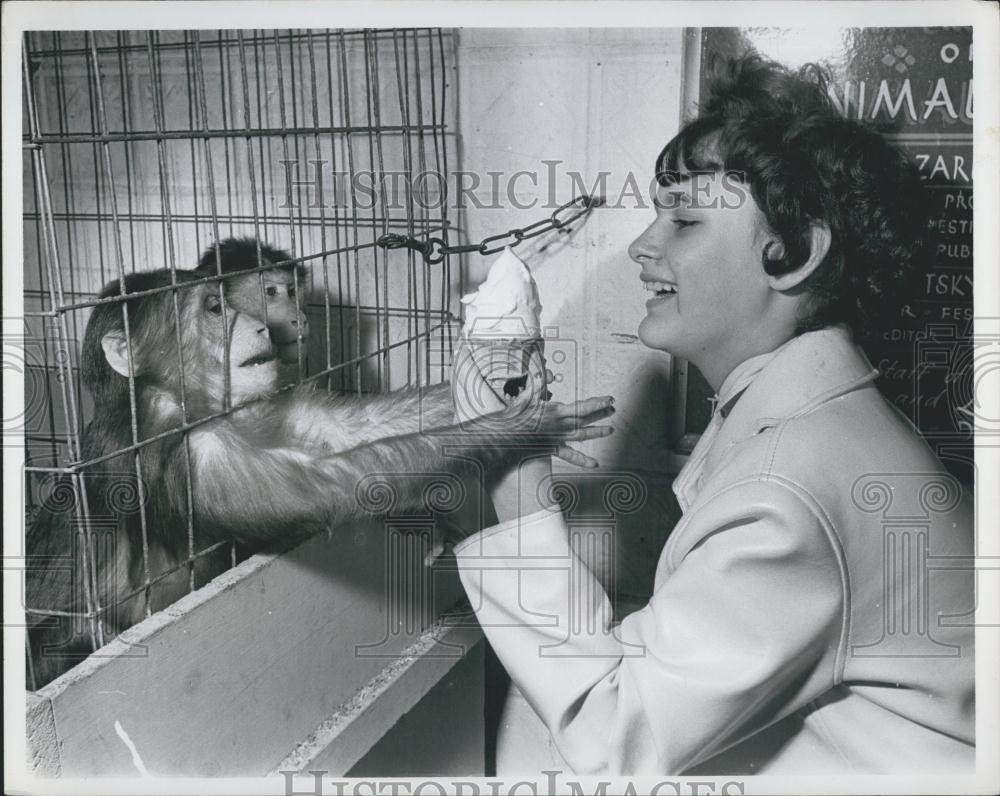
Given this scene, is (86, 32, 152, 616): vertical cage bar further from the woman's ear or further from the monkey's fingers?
the woman's ear

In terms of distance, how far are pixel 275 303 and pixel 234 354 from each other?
9.8 inches

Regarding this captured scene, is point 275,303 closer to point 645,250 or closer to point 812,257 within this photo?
point 645,250

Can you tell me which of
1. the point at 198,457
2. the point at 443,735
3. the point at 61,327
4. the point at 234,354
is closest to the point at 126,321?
the point at 61,327

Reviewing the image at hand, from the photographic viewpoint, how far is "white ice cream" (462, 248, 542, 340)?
47.0 inches

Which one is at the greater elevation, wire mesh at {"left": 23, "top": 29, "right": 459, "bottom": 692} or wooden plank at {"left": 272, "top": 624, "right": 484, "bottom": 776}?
wire mesh at {"left": 23, "top": 29, "right": 459, "bottom": 692}

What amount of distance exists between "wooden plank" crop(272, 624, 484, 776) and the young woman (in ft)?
1.36

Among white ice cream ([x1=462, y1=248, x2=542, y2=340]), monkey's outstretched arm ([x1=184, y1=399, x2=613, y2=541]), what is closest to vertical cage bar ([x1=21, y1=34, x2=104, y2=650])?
monkey's outstretched arm ([x1=184, y1=399, x2=613, y2=541])

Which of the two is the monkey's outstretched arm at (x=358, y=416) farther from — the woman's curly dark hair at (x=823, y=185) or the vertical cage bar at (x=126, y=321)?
the woman's curly dark hair at (x=823, y=185)

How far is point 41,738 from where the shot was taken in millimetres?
926

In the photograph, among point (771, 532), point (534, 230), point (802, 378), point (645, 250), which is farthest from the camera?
point (534, 230)

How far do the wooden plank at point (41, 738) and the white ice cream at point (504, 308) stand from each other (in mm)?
662

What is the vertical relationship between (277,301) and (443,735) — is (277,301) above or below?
above

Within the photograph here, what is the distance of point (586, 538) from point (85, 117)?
1582 mm

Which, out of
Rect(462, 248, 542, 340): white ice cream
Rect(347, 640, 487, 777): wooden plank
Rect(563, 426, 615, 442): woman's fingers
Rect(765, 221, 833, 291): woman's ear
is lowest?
Rect(347, 640, 487, 777): wooden plank
